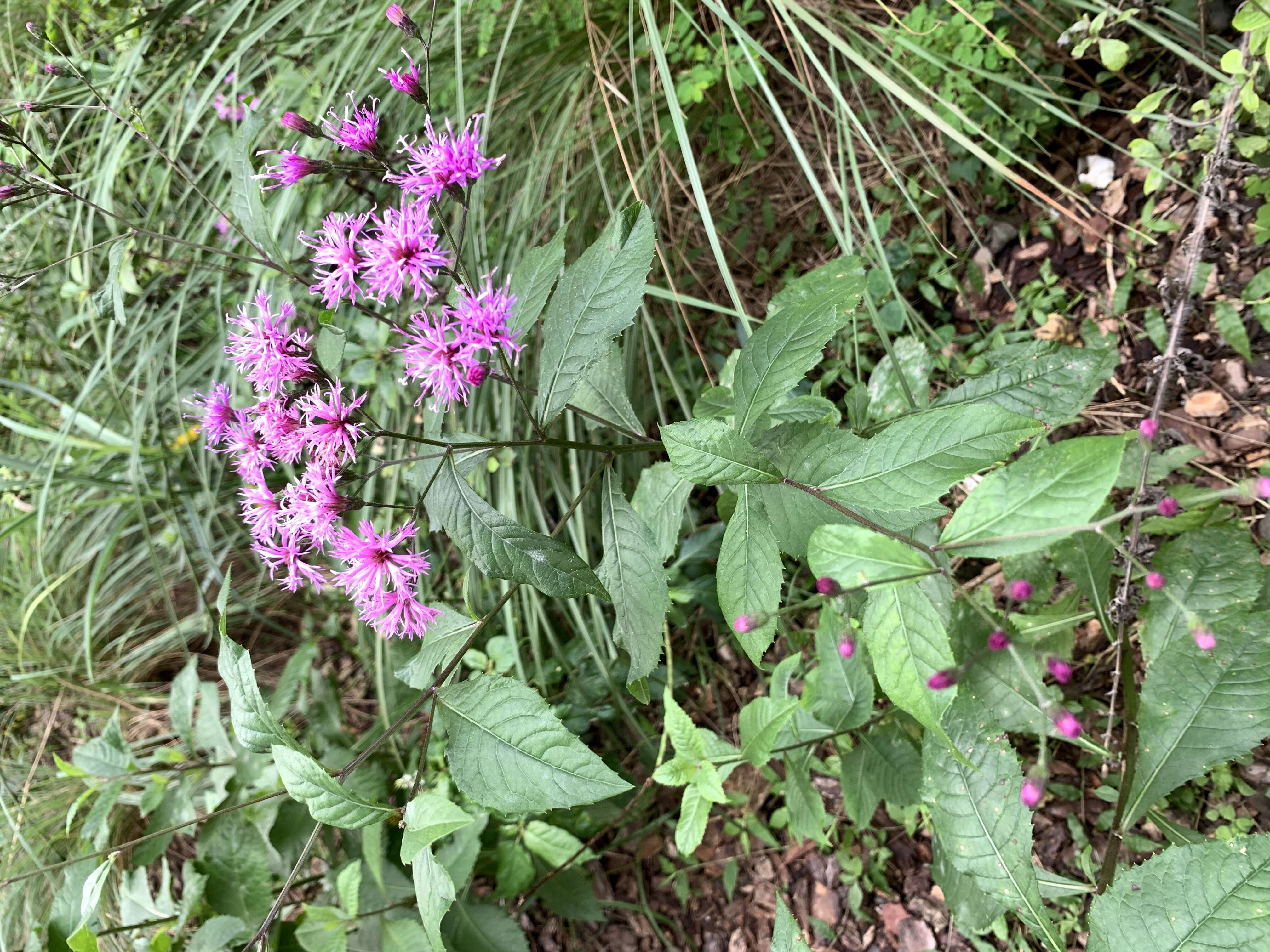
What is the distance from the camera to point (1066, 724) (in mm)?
603

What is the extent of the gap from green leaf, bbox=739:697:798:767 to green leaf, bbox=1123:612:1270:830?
0.47 m

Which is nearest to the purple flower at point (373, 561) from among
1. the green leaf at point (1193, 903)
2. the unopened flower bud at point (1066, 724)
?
the unopened flower bud at point (1066, 724)

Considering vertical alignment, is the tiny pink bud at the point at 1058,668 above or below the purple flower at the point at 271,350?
below

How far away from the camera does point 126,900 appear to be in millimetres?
1559

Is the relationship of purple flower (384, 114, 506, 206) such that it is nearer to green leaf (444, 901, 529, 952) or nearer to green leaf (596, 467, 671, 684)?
green leaf (596, 467, 671, 684)

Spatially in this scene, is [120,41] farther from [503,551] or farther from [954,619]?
[954,619]

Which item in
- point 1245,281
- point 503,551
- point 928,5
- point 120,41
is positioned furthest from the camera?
point 120,41

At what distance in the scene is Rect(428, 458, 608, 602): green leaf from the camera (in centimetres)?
79

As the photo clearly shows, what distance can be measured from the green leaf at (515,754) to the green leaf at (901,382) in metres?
0.70

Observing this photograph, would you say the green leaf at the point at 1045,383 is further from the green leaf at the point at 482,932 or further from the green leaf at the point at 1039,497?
the green leaf at the point at 482,932

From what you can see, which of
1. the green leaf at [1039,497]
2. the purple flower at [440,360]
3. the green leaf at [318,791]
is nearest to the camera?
the green leaf at [1039,497]

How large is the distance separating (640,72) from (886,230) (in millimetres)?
803

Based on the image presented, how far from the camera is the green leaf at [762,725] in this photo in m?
1.08

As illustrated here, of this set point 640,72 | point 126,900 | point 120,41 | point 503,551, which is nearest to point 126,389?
point 120,41
